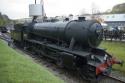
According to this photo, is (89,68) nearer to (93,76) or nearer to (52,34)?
(93,76)

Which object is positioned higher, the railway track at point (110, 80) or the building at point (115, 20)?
the building at point (115, 20)

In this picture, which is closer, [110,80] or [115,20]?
[110,80]

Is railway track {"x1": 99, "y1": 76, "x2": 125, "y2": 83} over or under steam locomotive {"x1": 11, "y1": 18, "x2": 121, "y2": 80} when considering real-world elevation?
under

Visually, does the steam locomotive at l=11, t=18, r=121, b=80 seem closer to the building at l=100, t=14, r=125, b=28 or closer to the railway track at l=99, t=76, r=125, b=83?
the railway track at l=99, t=76, r=125, b=83

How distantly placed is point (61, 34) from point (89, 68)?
3.46 meters

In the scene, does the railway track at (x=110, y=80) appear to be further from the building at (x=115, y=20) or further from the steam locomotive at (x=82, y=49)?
the building at (x=115, y=20)

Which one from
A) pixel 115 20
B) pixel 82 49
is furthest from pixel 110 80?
pixel 115 20

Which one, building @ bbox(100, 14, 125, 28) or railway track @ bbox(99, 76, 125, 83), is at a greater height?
building @ bbox(100, 14, 125, 28)

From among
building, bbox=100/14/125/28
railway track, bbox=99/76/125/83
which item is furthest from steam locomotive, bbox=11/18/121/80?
building, bbox=100/14/125/28

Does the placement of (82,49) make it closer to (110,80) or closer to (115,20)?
(110,80)

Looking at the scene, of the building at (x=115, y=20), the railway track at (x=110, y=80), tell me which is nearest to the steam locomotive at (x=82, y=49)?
the railway track at (x=110, y=80)

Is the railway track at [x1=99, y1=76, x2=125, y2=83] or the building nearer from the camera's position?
the railway track at [x1=99, y1=76, x2=125, y2=83]

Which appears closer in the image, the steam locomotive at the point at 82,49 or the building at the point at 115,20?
the steam locomotive at the point at 82,49

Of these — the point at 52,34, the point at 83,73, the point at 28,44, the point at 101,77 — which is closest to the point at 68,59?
the point at 83,73
